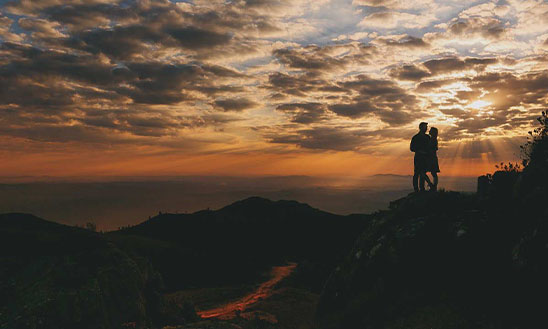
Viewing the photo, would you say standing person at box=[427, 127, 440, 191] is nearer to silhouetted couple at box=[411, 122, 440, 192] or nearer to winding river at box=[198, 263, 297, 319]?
silhouetted couple at box=[411, 122, 440, 192]

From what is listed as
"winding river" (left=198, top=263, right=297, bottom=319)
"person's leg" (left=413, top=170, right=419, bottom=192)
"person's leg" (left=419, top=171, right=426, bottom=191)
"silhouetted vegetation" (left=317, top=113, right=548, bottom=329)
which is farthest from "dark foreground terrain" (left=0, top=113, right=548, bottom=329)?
"winding river" (left=198, top=263, right=297, bottom=319)

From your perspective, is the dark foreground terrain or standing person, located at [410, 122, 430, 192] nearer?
the dark foreground terrain

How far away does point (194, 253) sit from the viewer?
68875mm

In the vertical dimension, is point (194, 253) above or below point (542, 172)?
below

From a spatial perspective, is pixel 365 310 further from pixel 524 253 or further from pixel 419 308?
pixel 524 253

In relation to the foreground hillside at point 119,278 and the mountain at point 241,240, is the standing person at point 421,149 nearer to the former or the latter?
the foreground hillside at point 119,278

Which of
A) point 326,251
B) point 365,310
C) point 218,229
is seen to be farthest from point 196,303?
point 218,229

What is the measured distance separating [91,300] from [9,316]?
3.02 m

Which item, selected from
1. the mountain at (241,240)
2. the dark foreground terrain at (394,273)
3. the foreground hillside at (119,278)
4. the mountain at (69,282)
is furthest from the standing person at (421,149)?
the mountain at (241,240)

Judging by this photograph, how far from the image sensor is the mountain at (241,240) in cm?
5891

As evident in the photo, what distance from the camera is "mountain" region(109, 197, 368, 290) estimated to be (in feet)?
193

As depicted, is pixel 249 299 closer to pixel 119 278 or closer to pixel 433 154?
pixel 119 278

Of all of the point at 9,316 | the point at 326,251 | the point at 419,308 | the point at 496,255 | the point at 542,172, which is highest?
the point at 542,172

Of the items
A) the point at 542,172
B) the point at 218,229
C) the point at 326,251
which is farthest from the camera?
the point at 218,229
